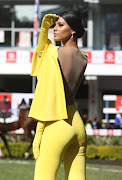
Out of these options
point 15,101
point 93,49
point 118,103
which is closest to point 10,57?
point 93,49

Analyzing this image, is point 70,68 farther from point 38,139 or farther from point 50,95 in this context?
point 38,139

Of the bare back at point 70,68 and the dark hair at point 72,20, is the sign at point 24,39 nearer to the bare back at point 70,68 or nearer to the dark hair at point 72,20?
the dark hair at point 72,20

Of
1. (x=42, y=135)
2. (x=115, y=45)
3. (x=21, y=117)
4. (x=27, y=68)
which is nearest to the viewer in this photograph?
(x=42, y=135)

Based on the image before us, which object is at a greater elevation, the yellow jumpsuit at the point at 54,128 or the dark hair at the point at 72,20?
the dark hair at the point at 72,20

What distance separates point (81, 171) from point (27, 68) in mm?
20921

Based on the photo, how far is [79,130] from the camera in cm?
439

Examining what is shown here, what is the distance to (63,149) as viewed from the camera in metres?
4.28

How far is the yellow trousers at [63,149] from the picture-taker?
4238 millimetres

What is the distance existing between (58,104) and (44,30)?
2.22ft

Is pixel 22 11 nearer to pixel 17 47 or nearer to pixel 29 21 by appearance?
pixel 29 21

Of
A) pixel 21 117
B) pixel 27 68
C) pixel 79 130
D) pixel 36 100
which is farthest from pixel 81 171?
pixel 27 68

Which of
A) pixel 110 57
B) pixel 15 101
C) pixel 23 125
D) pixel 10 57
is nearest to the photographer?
pixel 23 125

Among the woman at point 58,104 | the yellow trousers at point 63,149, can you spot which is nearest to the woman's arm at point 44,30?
the woman at point 58,104

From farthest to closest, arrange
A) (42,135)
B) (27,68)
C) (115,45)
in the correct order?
(115,45)
(27,68)
(42,135)
